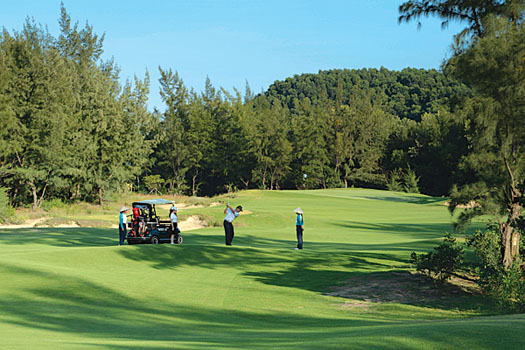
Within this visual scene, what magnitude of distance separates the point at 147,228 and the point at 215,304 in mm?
11615

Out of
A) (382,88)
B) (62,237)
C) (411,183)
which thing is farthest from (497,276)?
(382,88)

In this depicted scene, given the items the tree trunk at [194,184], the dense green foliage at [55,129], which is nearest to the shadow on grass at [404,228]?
the dense green foliage at [55,129]

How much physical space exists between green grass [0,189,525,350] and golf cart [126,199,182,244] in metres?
2.59

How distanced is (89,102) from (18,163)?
10.3 metres

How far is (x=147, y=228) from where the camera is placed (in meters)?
24.9

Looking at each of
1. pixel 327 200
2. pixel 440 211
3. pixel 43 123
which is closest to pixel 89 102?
pixel 43 123

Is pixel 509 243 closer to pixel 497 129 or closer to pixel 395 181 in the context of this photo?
pixel 497 129

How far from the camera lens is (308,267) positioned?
20203 mm

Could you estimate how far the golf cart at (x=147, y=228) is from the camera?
2467cm

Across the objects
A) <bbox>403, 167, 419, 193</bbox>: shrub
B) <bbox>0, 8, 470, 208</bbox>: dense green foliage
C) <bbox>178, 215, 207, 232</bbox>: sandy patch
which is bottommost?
<bbox>178, 215, 207, 232</bbox>: sandy patch

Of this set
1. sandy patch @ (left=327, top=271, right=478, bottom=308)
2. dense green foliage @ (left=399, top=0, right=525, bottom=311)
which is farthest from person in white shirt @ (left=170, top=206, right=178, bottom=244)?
dense green foliage @ (left=399, top=0, right=525, bottom=311)

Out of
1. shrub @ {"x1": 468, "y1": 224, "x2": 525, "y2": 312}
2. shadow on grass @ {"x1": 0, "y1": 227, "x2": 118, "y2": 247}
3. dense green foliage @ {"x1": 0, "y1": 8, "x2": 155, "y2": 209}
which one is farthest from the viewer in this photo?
dense green foliage @ {"x1": 0, "y1": 8, "x2": 155, "y2": 209}

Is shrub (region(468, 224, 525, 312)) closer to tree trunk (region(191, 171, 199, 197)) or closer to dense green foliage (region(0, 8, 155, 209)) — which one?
dense green foliage (region(0, 8, 155, 209))

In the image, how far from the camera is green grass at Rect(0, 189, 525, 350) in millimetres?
7906
